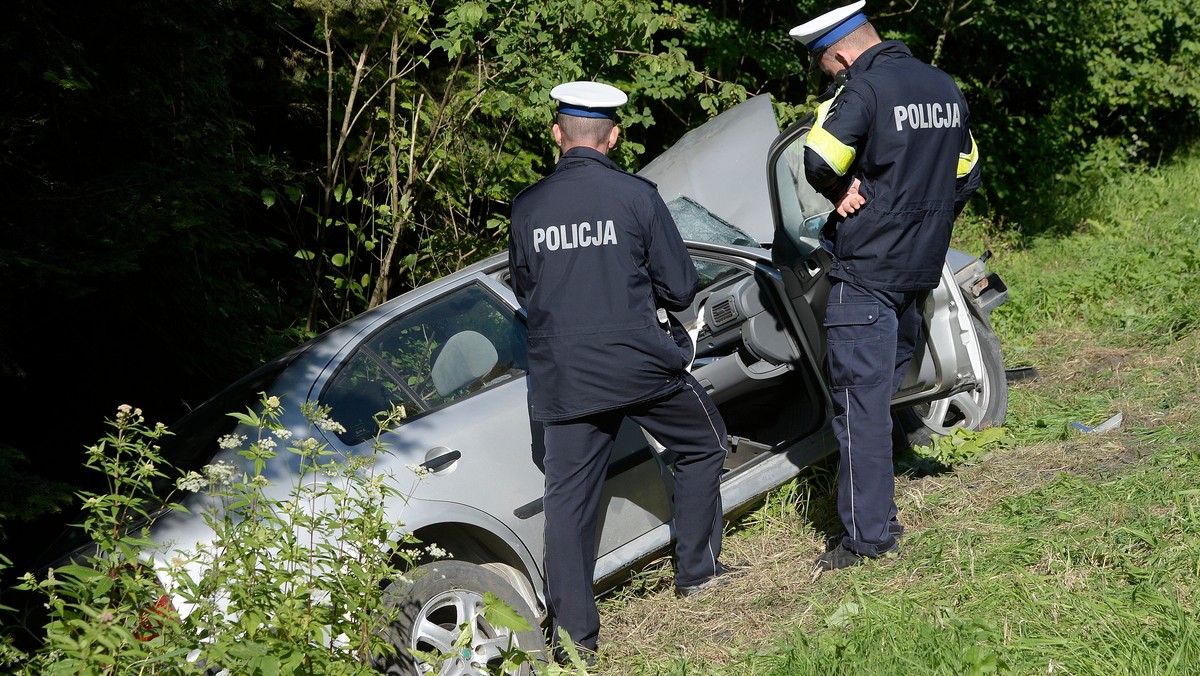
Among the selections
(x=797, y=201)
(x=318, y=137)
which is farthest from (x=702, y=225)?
(x=318, y=137)

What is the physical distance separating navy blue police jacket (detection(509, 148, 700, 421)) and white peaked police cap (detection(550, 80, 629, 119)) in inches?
5.1

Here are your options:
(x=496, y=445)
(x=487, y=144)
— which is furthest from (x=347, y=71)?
(x=496, y=445)

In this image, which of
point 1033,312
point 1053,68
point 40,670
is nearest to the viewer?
point 40,670

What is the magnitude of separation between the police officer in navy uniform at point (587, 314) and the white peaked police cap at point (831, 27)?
78 centimetres

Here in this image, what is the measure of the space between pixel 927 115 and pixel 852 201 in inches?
15.2

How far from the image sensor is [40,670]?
2297 millimetres

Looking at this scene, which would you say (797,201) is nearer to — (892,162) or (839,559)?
(892,162)

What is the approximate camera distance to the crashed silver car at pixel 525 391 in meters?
3.31

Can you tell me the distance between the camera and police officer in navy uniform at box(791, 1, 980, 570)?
349 centimetres

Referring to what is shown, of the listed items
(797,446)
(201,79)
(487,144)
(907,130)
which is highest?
(201,79)

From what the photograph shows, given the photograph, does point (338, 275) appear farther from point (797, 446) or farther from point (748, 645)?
point (748, 645)

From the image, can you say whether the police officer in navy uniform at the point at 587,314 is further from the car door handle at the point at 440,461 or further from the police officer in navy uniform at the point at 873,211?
the police officer in navy uniform at the point at 873,211

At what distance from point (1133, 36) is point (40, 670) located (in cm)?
1090

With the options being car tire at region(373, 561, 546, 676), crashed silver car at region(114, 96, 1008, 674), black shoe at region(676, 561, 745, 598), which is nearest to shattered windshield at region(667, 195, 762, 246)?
crashed silver car at region(114, 96, 1008, 674)
